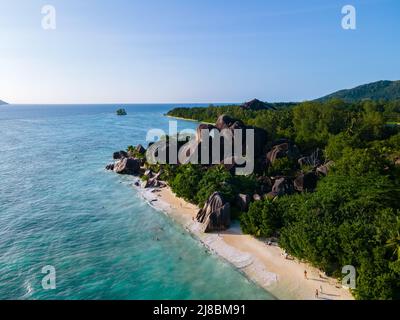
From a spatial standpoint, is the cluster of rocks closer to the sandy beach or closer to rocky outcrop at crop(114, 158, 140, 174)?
rocky outcrop at crop(114, 158, 140, 174)

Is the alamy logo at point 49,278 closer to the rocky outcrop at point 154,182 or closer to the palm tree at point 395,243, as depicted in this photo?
the rocky outcrop at point 154,182

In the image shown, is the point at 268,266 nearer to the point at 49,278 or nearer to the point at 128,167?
the point at 49,278

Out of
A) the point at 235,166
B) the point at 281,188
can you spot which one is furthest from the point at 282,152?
the point at 281,188

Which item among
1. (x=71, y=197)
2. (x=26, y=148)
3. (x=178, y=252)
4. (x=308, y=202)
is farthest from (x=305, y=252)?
(x=26, y=148)

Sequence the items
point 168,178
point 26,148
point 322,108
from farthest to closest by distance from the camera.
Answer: point 26,148 → point 322,108 → point 168,178
